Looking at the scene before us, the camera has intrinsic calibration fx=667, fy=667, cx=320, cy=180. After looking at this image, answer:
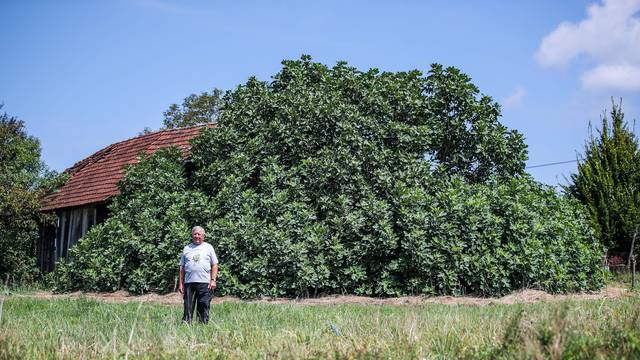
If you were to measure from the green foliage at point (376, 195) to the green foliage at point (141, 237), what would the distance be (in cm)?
86

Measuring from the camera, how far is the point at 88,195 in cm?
2205

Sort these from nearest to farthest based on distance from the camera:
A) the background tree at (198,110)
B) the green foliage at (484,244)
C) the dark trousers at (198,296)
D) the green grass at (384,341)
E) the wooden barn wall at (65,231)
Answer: the green grass at (384,341) < the dark trousers at (198,296) < the green foliage at (484,244) < the wooden barn wall at (65,231) < the background tree at (198,110)

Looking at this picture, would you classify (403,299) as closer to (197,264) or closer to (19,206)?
(197,264)

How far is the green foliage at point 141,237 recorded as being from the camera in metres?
17.0

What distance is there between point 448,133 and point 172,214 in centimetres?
784

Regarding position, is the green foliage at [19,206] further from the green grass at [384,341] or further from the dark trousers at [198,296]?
the green grass at [384,341]

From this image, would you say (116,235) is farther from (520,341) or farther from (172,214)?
(520,341)

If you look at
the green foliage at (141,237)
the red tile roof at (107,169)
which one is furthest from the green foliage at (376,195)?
the red tile roof at (107,169)

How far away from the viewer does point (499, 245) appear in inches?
629

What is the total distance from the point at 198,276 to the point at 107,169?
A: 14.9 metres

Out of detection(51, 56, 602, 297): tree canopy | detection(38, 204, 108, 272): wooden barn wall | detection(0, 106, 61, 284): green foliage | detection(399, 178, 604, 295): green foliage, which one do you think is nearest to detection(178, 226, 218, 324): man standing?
detection(51, 56, 602, 297): tree canopy

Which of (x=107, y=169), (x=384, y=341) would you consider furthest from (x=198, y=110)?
(x=384, y=341)

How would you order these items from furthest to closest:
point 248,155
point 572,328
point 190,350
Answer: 1. point 248,155
2. point 190,350
3. point 572,328

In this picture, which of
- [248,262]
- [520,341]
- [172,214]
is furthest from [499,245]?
[520,341]
